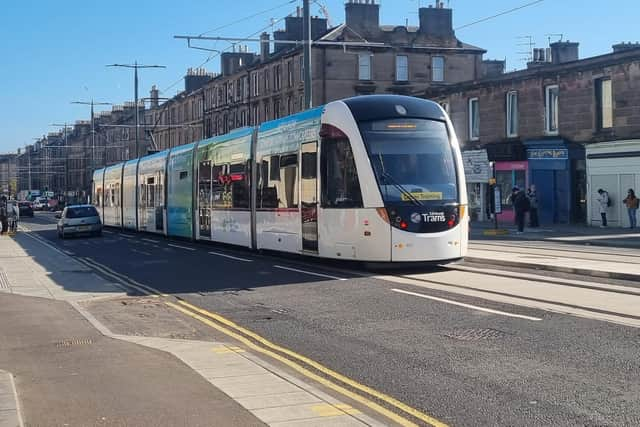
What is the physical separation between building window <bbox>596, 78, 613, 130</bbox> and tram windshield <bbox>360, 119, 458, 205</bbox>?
2136 centimetres

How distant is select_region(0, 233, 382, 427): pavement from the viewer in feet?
21.0

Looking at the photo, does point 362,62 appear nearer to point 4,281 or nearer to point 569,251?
point 569,251

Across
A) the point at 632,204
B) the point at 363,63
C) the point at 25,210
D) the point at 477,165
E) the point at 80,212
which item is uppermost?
the point at 363,63

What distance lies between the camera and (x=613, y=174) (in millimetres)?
34500

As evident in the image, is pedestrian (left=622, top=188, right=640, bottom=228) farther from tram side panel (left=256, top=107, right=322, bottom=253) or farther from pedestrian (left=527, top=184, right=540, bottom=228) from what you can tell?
tram side panel (left=256, top=107, right=322, bottom=253)

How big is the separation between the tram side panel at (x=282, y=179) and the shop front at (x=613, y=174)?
1865 cm

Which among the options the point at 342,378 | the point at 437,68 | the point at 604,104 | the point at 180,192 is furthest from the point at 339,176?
the point at 437,68

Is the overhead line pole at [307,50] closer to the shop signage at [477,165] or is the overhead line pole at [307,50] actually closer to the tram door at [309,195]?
the tram door at [309,195]

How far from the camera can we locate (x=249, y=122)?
67375 millimetres

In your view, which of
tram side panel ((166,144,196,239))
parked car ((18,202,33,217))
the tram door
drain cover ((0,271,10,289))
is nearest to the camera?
drain cover ((0,271,10,289))

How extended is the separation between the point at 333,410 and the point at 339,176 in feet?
33.4

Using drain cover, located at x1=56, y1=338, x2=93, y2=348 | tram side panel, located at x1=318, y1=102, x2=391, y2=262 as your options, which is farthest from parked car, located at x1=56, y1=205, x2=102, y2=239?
drain cover, located at x1=56, y1=338, x2=93, y2=348

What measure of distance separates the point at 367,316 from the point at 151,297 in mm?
4899

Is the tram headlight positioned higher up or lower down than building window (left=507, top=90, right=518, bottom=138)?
lower down
